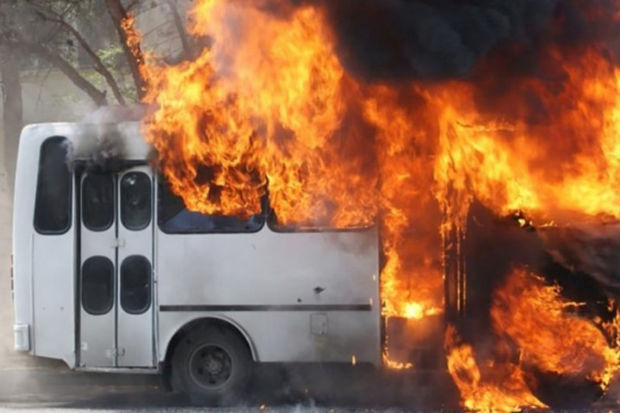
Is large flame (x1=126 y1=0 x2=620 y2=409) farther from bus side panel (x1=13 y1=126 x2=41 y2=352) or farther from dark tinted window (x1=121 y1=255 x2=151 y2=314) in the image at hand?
bus side panel (x1=13 y1=126 x2=41 y2=352)

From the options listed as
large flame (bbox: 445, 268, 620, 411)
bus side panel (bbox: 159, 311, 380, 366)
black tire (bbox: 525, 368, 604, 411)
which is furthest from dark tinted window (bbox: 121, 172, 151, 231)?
black tire (bbox: 525, 368, 604, 411)

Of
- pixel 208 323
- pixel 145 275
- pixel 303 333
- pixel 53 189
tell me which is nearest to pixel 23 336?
pixel 145 275

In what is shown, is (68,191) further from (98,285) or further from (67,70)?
(67,70)

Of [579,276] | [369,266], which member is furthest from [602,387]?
[369,266]

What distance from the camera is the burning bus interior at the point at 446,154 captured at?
794 centimetres

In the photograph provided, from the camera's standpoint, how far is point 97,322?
9836 mm

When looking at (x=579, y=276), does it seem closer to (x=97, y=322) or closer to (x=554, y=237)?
(x=554, y=237)

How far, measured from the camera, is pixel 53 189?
1009 cm

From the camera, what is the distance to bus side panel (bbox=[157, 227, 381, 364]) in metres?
9.34

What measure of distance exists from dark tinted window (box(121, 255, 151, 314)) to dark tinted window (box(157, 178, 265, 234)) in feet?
1.55

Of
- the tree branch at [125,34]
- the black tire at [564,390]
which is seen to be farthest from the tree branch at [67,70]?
the black tire at [564,390]

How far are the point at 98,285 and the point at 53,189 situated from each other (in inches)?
47.4

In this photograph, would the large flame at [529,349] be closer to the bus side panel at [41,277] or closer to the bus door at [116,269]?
the bus door at [116,269]

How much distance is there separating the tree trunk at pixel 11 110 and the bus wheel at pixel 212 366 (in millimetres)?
9848
